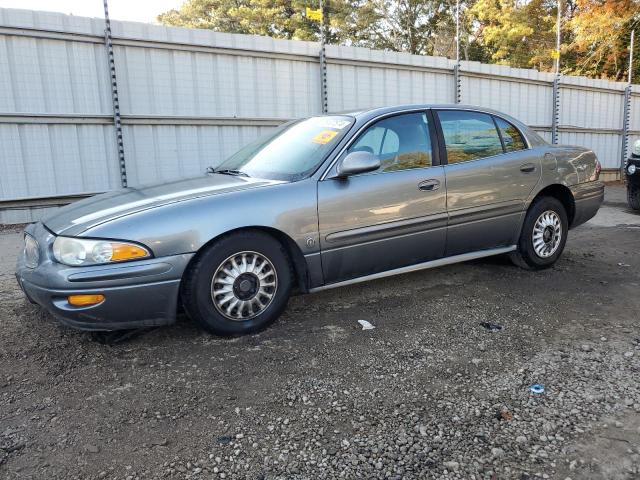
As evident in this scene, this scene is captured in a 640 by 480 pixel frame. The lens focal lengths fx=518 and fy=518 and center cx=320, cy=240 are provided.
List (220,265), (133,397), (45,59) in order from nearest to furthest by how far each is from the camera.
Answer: (133,397)
(220,265)
(45,59)

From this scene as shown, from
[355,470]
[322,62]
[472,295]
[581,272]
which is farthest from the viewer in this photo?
[322,62]

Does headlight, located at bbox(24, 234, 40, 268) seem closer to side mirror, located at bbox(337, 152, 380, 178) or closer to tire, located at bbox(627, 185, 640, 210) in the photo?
side mirror, located at bbox(337, 152, 380, 178)

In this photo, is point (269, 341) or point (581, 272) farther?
point (581, 272)

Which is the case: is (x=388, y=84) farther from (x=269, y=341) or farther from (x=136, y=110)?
(x=269, y=341)

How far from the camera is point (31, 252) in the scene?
10.9ft

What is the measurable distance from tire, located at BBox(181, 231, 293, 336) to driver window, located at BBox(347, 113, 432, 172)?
3.38 ft

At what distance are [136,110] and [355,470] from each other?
6.80 meters

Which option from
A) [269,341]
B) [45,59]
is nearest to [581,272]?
[269,341]

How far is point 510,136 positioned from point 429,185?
1.21 meters

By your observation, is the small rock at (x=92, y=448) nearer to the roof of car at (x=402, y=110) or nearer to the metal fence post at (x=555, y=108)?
the roof of car at (x=402, y=110)

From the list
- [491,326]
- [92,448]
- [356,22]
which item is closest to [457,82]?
[491,326]

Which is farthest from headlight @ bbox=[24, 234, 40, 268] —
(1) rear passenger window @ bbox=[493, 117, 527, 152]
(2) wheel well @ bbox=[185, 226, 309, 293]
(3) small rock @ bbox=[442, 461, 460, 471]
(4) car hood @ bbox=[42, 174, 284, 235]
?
(1) rear passenger window @ bbox=[493, 117, 527, 152]

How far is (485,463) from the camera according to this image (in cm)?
211

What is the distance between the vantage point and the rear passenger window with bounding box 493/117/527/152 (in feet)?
15.2
